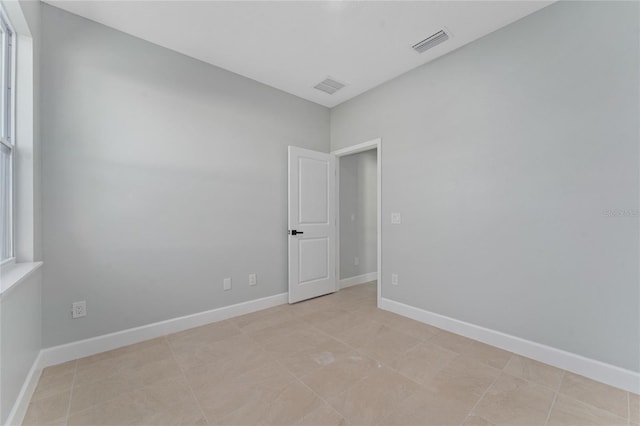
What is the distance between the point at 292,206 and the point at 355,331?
169cm

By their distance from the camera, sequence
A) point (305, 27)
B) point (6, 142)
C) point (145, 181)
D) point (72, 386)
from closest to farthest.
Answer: point (6, 142) → point (72, 386) → point (305, 27) → point (145, 181)

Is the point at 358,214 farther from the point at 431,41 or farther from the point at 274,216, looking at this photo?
the point at 431,41

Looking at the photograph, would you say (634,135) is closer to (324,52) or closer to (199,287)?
(324,52)

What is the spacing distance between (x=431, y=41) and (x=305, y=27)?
1206 mm

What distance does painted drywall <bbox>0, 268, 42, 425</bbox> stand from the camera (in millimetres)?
1304

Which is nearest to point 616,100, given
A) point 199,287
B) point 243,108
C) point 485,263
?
point 485,263

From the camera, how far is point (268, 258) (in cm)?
335

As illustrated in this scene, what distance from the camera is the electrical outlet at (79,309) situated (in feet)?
7.04

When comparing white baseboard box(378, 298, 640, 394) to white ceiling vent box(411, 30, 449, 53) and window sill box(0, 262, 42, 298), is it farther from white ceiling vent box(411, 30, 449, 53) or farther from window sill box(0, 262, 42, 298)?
window sill box(0, 262, 42, 298)

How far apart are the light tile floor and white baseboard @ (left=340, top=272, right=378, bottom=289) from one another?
1629 mm

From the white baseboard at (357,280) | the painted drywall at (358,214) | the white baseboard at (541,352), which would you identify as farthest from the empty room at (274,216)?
the painted drywall at (358,214)

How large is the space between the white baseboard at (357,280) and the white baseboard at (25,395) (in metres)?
3.29

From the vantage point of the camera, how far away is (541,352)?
2.09 meters

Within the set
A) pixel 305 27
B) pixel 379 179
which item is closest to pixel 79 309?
pixel 305 27
